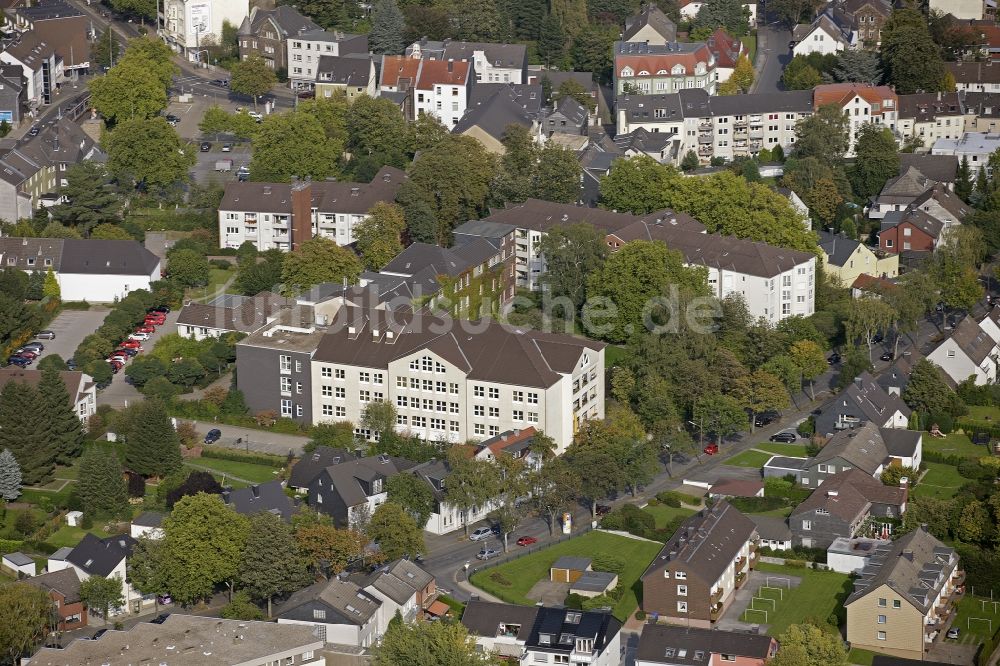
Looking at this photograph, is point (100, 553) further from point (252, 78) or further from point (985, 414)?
point (252, 78)

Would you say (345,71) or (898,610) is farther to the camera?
(345,71)

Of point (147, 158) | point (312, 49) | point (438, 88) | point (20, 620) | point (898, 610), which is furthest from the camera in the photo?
point (312, 49)

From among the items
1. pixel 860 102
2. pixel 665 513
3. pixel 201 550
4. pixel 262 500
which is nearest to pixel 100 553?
pixel 201 550

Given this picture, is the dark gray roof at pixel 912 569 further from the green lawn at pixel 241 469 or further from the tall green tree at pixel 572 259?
the tall green tree at pixel 572 259

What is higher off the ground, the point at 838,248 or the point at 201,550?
the point at 838,248

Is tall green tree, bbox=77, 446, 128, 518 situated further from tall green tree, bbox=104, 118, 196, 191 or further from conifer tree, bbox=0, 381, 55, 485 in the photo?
tall green tree, bbox=104, 118, 196, 191
